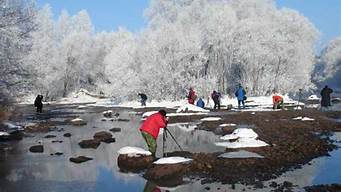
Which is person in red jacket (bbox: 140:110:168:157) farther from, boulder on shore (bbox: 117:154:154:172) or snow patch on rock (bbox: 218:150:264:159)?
snow patch on rock (bbox: 218:150:264:159)

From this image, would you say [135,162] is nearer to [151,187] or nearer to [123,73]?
[151,187]

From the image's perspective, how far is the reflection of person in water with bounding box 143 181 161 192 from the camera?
11086 millimetres

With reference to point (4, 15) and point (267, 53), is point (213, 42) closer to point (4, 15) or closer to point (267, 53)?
point (267, 53)

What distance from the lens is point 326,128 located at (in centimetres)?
2312

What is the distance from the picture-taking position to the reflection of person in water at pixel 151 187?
11.1 metres

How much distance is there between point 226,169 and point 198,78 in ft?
133

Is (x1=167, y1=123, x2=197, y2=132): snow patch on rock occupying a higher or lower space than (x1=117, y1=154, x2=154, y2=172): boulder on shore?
higher

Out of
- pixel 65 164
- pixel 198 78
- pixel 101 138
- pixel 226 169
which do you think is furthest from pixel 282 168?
pixel 198 78

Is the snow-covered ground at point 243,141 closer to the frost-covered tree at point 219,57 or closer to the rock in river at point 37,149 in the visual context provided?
the rock in river at point 37,149

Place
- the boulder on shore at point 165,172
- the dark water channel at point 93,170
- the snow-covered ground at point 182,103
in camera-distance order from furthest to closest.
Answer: the snow-covered ground at point 182,103 → the boulder on shore at point 165,172 → the dark water channel at point 93,170

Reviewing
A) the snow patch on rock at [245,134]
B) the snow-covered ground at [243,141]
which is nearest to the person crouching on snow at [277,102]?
the snow-covered ground at [243,141]

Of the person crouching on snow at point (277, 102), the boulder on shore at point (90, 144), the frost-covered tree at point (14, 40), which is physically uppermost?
the frost-covered tree at point (14, 40)

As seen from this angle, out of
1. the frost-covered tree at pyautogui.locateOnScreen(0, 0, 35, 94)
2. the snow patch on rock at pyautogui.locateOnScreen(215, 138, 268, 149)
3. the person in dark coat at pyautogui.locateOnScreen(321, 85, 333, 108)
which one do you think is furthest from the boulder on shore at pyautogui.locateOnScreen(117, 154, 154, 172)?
the person in dark coat at pyautogui.locateOnScreen(321, 85, 333, 108)

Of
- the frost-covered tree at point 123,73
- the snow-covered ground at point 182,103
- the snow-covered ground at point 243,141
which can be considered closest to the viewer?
the snow-covered ground at point 243,141
